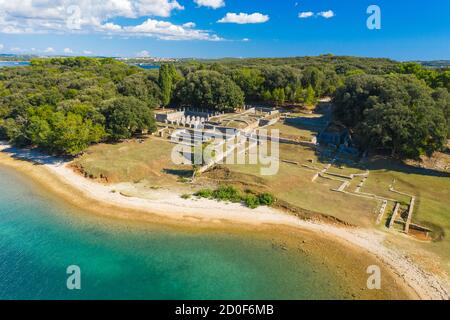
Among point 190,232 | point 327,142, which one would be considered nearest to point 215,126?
point 327,142

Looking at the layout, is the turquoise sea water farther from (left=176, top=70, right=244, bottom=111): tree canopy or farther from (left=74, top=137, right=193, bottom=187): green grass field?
(left=176, top=70, right=244, bottom=111): tree canopy

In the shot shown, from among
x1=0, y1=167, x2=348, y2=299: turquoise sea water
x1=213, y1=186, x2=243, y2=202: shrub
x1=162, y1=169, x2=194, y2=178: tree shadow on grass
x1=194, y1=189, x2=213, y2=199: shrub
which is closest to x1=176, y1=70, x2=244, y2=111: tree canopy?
x1=162, y1=169, x2=194, y2=178: tree shadow on grass

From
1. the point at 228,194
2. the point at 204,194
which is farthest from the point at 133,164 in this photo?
the point at 228,194

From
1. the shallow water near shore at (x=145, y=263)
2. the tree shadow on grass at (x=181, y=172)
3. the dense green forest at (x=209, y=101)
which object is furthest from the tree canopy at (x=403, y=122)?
the tree shadow on grass at (x=181, y=172)

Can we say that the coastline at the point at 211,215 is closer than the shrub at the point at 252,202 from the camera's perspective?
Yes

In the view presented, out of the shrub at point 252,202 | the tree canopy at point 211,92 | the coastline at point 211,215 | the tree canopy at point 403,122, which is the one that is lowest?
the coastline at point 211,215

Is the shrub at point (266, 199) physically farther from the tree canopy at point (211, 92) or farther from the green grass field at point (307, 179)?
Answer: the tree canopy at point (211, 92)
